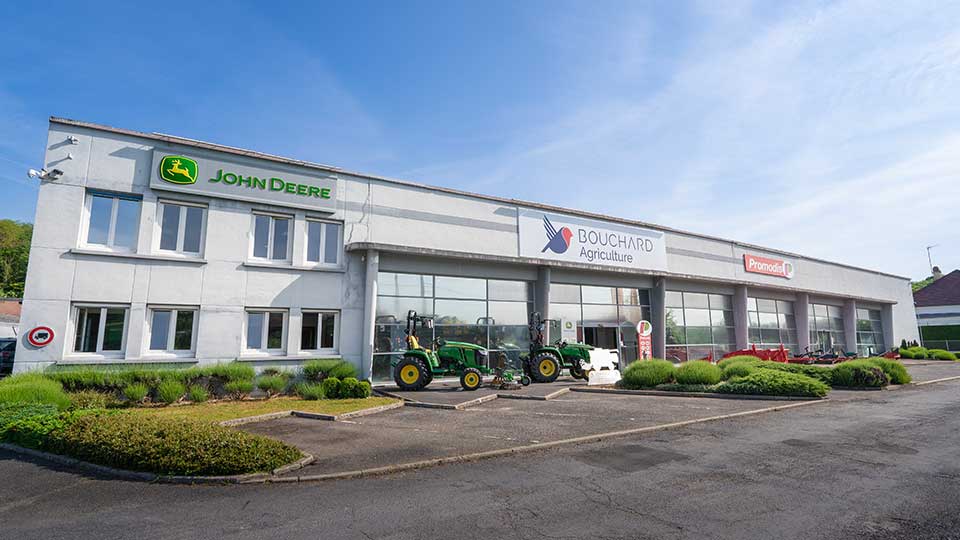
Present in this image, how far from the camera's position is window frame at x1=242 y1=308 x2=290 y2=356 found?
1490 centimetres

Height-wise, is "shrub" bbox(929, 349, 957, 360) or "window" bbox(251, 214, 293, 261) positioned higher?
"window" bbox(251, 214, 293, 261)

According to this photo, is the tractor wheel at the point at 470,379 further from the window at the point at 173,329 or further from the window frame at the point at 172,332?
the window at the point at 173,329

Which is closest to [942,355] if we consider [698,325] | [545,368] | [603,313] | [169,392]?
[698,325]

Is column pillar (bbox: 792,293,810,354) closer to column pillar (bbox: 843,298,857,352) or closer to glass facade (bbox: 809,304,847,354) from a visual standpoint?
glass facade (bbox: 809,304,847,354)

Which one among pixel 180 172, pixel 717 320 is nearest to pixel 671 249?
pixel 717 320

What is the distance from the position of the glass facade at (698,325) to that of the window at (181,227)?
21.8 metres

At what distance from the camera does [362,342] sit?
54.0 feet

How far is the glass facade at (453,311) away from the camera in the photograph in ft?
55.7

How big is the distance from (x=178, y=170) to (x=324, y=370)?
7.55 m

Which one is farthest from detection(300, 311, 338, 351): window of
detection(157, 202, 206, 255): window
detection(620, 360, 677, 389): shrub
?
detection(620, 360, 677, 389): shrub

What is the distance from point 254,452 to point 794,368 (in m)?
17.2

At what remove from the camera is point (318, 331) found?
16016 mm

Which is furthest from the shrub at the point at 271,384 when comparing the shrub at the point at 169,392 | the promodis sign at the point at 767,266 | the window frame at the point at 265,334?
the promodis sign at the point at 767,266

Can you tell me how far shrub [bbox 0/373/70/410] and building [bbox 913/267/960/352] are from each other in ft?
205
